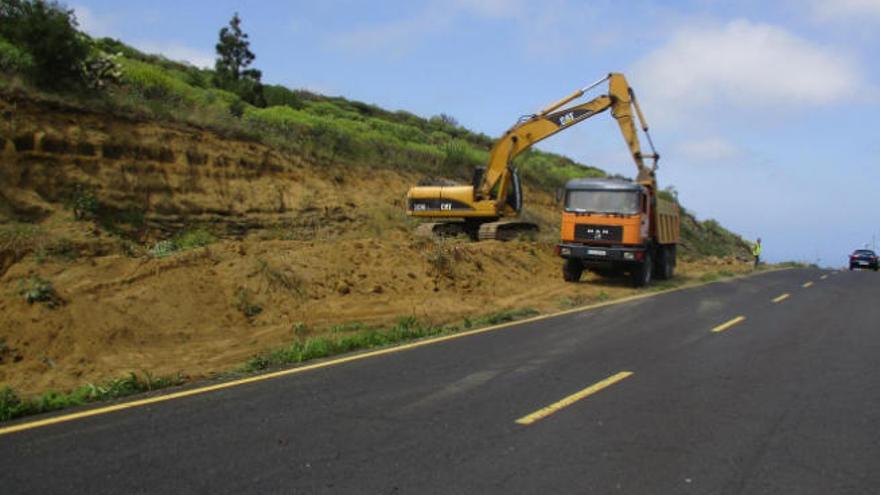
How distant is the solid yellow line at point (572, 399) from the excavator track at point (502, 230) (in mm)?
14697

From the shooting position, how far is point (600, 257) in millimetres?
20125

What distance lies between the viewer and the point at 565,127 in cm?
2325

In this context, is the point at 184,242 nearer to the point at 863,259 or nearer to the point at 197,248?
the point at 197,248

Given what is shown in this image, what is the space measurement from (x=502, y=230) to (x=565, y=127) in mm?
3821

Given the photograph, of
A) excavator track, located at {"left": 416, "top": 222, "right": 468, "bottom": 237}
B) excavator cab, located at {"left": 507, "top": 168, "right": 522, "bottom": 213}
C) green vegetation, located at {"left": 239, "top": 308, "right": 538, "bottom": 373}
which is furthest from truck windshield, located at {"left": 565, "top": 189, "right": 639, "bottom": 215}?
green vegetation, located at {"left": 239, "top": 308, "right": 538, "bottom": 373}

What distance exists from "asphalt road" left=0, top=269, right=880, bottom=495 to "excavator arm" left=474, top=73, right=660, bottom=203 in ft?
45.6

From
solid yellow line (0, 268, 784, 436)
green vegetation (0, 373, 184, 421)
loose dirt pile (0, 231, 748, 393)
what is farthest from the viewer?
loose dirt pile (0, 231, 748, 393)

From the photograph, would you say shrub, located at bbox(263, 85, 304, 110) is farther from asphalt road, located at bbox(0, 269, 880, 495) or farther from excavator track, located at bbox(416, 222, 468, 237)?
asphalt road, located at bbox(0, 269, 880, 495)

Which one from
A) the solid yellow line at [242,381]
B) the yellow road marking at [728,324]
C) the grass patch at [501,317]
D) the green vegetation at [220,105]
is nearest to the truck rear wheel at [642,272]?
the yellow road marking at [728,324]

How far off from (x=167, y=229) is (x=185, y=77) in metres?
18.9

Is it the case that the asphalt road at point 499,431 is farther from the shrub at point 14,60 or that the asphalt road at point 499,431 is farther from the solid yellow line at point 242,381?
the shrub at point 14,60

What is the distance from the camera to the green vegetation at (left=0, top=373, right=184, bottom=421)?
21.7 ft

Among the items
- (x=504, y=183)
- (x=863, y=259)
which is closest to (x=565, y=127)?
(x=504, y=183)

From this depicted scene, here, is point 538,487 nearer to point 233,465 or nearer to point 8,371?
point 233,465
